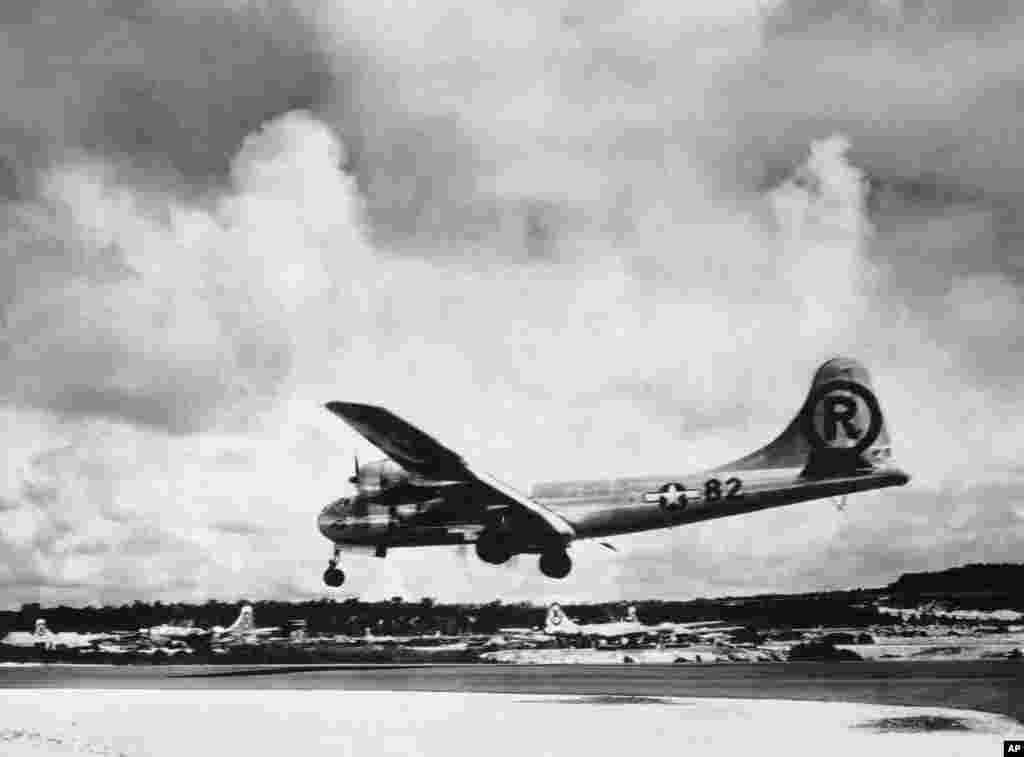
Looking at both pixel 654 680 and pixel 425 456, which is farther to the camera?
pixel 425 456

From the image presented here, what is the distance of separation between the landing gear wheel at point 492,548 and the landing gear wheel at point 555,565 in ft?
2.89

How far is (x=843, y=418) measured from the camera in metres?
23.3

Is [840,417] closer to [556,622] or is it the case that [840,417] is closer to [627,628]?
[627,628]

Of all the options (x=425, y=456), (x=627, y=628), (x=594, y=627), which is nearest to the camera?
(x=425, y=456)

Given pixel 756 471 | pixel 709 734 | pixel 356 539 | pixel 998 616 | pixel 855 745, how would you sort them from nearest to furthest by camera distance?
pixel 855 745, pixel 709 734, pixel 756 471, pixel 356 539, pixel 998 616

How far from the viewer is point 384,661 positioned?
1296 inches

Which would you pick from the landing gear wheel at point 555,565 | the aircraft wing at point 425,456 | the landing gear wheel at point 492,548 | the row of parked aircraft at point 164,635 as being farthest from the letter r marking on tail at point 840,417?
the row of parked aircraft at point 164,635

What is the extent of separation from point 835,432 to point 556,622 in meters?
15.5

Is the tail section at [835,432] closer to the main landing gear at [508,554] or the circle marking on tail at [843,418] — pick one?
the circle marking on tail at [843,418]

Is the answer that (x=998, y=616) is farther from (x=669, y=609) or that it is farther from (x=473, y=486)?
(x=473, y=486)

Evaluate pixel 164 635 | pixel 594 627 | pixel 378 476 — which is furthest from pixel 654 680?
pixel 164 635

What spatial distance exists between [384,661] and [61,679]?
962cm

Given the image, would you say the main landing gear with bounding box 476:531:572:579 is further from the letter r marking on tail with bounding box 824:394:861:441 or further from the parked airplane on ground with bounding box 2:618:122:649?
the parked airplane on ground with bounding box 2:618:122:649

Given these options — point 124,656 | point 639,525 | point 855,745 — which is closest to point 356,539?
point 639,525
